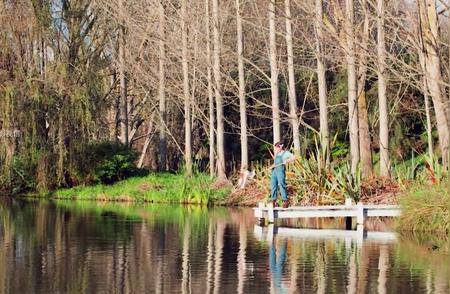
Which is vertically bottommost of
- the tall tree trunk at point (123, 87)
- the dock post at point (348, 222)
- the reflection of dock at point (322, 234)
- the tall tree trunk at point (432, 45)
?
the reflection of dock at point (322, 234)

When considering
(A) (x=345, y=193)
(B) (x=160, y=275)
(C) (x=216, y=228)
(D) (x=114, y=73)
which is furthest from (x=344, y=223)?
(D) (x=114, y=73)

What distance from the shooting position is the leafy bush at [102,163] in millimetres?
40156

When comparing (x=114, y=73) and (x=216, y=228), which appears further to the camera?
(x=114, y=73)

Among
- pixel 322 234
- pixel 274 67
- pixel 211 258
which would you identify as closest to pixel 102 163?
pixel 274 67

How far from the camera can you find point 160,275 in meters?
14.6

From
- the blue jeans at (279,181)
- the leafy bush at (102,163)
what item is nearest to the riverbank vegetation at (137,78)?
the leafy bush at (102,163)

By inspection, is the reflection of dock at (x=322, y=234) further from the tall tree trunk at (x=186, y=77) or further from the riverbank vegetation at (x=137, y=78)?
the tall tree trunk at (x=186, y=77)

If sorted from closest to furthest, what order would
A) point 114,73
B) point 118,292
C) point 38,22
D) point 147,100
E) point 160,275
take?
1. point 118,292
2. point 160,275
3. point 38,22
4. point 114,73
5. point 147,100

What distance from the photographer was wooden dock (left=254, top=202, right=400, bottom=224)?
2297 centimetres

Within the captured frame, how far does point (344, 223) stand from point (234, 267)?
9.69 metres

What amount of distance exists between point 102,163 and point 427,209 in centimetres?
2213

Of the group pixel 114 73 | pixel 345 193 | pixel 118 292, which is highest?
pixel 114 73

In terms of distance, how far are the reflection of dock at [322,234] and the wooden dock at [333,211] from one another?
16.8 inches

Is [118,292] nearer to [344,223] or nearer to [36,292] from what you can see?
[36,292]
